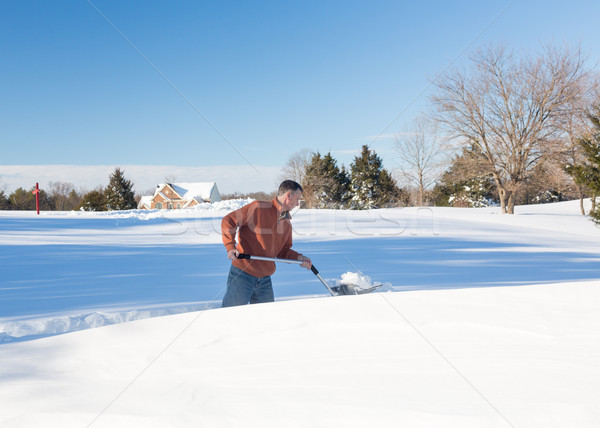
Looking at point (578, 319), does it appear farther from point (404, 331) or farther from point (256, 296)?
point (256, 296)

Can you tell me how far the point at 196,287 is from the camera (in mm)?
5574

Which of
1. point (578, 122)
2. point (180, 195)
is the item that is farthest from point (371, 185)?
point (180, 195)

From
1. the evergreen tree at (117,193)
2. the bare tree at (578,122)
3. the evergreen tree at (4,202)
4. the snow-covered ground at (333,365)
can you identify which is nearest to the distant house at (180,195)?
the evergreen tree at (117,193)

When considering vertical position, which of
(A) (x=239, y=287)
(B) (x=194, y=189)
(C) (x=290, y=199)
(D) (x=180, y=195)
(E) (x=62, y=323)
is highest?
(B) (x=194, y=189)

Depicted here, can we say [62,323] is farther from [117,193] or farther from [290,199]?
[117,193]

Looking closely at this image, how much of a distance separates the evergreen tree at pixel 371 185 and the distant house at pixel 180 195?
72.9 ft

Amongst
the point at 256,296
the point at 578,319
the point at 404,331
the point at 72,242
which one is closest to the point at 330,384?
the point at 404,331

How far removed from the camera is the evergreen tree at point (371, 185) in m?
39.4

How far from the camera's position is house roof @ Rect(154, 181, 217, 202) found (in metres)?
54.1

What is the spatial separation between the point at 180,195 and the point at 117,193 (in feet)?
31.0

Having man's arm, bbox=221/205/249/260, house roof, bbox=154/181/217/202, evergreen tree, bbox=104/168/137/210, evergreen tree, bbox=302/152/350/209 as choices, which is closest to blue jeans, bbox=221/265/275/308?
man's arm, bbox=221/205/249/260

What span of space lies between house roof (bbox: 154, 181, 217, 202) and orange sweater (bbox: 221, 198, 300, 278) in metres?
50.7

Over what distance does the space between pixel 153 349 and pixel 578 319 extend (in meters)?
2.05

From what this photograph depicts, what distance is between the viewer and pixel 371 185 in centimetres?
3950
